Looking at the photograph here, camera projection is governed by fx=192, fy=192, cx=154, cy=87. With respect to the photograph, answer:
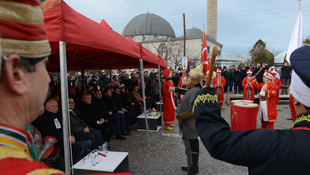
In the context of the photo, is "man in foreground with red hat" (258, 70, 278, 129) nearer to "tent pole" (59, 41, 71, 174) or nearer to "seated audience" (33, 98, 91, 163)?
"seated audience" (33, 98, 91, 163)

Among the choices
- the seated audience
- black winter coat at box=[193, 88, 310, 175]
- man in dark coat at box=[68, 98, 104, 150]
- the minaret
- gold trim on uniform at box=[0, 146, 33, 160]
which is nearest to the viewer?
gold trim on uniform at box=[0, 146, 33, 160]

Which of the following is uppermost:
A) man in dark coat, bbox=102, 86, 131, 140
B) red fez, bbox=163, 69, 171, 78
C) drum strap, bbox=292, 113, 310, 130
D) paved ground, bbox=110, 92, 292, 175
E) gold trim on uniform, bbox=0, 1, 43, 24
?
gold trim on uniform, bbox=0, 1, 43, 24

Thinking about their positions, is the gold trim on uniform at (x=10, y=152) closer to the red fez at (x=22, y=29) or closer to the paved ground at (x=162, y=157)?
the red fez at (x=22, y=29)

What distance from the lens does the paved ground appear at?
409 cm

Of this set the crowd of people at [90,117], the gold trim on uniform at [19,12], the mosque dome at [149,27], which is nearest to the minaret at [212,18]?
the mosque dome at [149,27]

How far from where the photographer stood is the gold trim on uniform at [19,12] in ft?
1.77

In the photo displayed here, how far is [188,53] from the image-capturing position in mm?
39281

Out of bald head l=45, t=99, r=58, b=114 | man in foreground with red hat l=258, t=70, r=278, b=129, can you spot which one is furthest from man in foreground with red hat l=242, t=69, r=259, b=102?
bald head l=45, t=99, r=58, b=114

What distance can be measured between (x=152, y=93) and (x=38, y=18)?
10336 millimetres

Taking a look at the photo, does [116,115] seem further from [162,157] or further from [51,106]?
[51,106]

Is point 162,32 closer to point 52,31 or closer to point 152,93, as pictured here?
point 152,93

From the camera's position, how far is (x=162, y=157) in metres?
4.76

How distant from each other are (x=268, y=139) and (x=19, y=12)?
4.13 ft

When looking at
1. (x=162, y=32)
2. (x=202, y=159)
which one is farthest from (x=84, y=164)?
(x=162, y=32)
